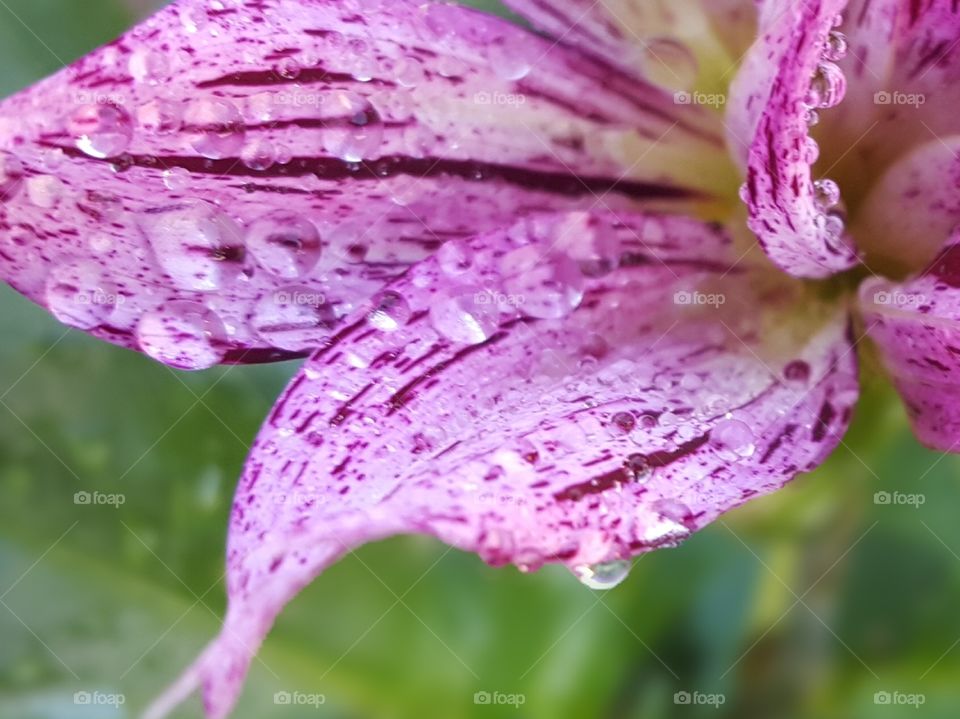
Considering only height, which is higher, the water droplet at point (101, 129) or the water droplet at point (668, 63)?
the water droplet at point (101, 129)

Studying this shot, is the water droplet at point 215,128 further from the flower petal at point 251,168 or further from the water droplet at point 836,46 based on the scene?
the water droplet at point 836,46

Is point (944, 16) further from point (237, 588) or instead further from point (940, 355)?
point (237, 588)

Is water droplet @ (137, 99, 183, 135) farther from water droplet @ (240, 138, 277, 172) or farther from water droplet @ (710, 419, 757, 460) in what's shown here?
water droplet @ (710, 419, 757, 460)

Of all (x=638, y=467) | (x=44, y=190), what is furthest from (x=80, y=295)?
(x=638, y=467)

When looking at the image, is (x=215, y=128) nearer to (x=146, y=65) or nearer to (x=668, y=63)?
(x=146, y=65)

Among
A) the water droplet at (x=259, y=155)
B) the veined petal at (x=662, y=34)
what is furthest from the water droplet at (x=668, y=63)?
the water droplet at (x=259, y=155)

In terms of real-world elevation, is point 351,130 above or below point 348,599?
above

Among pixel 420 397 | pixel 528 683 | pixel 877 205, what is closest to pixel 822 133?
pixel 877 205
